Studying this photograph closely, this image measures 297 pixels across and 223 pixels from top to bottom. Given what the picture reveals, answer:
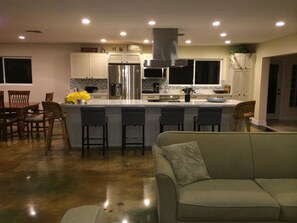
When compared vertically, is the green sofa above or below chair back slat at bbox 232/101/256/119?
below

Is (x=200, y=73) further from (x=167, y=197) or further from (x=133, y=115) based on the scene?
(x=167, y=197)

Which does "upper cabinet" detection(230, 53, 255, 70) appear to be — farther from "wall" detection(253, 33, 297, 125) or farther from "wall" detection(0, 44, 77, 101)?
"wall" detection(0, 44, 77, 101)

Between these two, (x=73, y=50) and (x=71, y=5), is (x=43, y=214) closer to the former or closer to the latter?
(x=71, y=5)

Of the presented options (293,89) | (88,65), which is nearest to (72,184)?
(88,65)

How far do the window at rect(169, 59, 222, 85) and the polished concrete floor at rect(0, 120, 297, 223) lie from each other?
Answer: 4.11 meters

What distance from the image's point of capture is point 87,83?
26.3 feet

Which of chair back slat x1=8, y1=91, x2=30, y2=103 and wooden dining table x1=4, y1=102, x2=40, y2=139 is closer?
wooden dining table x1=4, y1=102, x2=40, y2=139

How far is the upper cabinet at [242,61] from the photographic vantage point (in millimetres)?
7641

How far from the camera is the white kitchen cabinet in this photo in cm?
774

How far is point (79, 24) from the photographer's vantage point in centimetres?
484

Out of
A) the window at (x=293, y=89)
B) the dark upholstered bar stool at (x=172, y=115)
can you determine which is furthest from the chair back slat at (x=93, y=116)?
the window at (x=293, y=89)

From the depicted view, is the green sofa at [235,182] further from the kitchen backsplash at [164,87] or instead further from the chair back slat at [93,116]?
the kitchen backsplash at [164,87]

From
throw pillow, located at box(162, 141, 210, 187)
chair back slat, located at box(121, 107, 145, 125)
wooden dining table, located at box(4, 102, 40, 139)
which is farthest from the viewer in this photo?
wooden dining table, located at box(4, 102, 40, 139)

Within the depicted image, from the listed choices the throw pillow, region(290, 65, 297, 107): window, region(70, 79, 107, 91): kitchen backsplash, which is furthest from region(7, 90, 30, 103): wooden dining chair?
region(290, 65, 297, 107): window
